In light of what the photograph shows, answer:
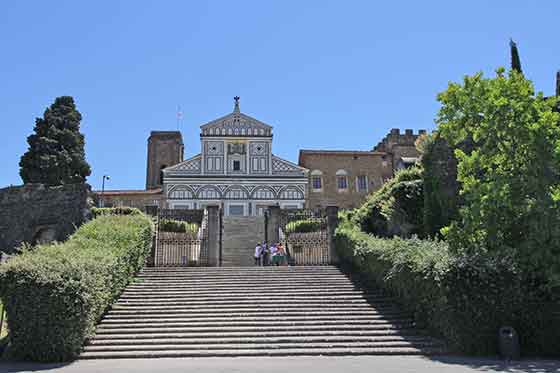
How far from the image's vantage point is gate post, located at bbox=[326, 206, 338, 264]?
2109 centimetres

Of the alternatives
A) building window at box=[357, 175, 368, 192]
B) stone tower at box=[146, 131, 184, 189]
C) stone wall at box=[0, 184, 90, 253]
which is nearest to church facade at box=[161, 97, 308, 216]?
building window at box=[357, 175, 368, 192]

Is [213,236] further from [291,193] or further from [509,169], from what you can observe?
[291,193]

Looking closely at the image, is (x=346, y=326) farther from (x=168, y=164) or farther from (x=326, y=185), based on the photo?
(x=168, y=164)

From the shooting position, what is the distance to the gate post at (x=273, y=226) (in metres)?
24.4

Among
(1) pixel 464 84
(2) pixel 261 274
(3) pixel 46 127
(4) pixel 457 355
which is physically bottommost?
(4) pixel 457 355

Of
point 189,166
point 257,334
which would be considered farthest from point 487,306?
point 189,166

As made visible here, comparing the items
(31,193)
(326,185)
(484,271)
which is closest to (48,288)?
(484,271)

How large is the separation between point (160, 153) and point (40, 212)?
111 ft

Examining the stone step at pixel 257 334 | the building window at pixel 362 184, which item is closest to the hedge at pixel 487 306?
the stone step at pixel 257 334

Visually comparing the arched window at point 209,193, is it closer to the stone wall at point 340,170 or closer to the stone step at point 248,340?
the stone wall at point 340,170

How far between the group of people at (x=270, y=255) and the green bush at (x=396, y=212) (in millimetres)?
3958

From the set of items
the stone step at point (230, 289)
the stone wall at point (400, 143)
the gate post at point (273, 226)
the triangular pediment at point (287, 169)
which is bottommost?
the stone step at point (230, 289)

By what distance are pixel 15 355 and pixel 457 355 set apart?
9.16 metres

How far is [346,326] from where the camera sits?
42.8ft
